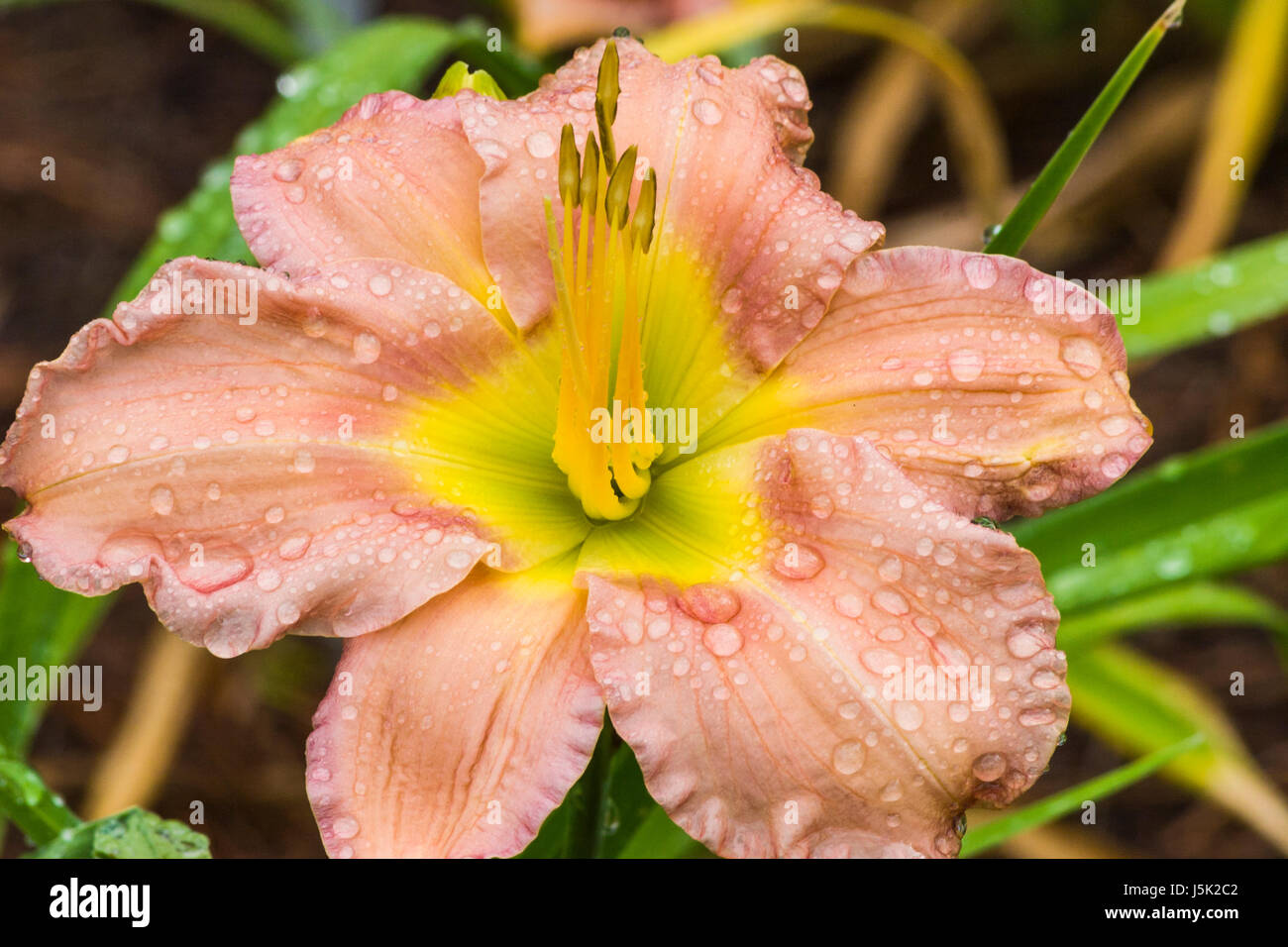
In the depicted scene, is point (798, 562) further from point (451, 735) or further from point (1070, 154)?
point (1070, 154)

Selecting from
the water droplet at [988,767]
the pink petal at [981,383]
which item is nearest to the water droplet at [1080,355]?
the pink petal at [981,383]

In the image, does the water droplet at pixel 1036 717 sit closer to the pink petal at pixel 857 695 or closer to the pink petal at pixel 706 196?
the pink petal at pixel 857 695

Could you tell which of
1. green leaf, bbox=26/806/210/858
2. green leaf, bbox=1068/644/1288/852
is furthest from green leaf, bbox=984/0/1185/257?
green leaf, bbox=1068/644/1288/852

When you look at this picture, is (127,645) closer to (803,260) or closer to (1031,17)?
(803,260)

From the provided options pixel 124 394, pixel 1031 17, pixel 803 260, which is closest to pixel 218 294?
pixel 124 394

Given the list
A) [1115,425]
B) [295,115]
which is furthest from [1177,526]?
[295,115]

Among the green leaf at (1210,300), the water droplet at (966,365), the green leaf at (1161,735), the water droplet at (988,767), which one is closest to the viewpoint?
the water droplet at (988,767)

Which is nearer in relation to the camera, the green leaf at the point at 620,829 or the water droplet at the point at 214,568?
the water droplet at the point at 214,568
